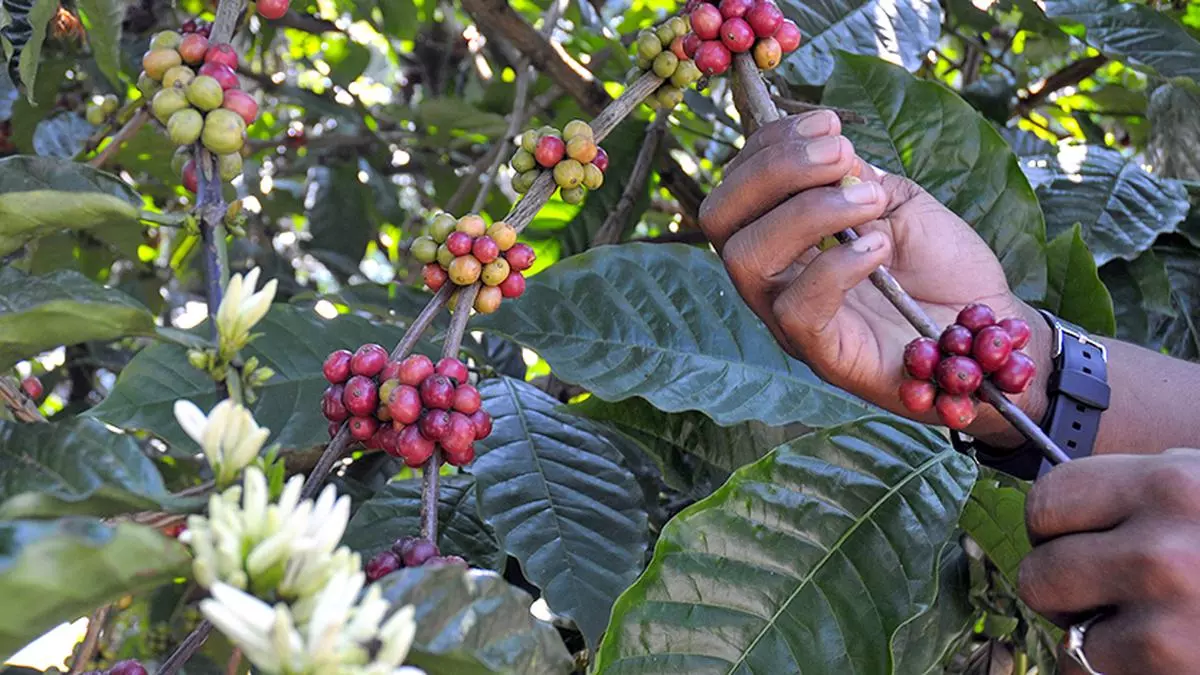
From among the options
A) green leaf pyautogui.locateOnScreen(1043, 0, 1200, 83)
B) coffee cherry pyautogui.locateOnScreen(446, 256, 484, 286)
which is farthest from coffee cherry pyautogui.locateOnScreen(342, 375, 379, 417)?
green leaf pyautogui.locateOnScreen(1043, 0, 1200, 83)

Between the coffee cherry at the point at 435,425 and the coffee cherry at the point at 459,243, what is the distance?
0.15m

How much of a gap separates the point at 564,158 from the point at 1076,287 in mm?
755

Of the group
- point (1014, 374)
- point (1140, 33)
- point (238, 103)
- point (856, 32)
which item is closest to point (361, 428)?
point (238, 103)

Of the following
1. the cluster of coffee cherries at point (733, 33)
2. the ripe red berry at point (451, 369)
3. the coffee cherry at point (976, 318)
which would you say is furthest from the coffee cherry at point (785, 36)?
the ripe red berry at point (451, 369)

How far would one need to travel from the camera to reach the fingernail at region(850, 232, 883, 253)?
92 cm

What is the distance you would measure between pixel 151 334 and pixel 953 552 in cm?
93

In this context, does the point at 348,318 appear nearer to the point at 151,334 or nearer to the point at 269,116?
the point at 151,334

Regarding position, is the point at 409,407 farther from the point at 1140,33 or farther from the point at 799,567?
the point at 1140,33

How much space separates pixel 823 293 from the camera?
0.99m

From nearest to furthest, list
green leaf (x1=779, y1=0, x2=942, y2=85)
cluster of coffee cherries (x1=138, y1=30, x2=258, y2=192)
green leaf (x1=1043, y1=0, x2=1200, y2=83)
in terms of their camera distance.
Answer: cluster of coffee cherries (x1=138, y1=30, x2=258, y2=192) → green leaf (x1=779, y1=0, x2=942, y2=85) → green leaf (x1=1043, y1=0, x2=1200, y2=83)

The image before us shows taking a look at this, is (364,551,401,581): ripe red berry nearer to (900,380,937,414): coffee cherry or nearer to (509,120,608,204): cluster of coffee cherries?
(509,120,608,204): cluster of coffee cherries

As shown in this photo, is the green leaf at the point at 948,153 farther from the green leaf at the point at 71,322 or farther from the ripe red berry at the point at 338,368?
the green leaf at the point at 71,322

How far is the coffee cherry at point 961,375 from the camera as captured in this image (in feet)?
2.84

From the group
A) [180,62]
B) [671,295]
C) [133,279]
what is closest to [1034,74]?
[671,295]
